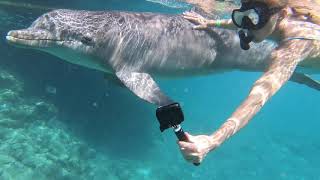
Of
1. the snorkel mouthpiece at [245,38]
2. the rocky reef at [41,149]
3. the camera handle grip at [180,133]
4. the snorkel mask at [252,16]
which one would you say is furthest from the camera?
the rocky reef at [41,149]

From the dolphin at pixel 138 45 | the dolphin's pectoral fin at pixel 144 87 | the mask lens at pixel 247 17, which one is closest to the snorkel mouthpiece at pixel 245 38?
the mask lens at pixel 247 17

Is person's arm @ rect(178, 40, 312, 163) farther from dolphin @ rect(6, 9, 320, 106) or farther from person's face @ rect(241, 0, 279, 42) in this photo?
dolphin @ rect(6, 9, 320, 106)

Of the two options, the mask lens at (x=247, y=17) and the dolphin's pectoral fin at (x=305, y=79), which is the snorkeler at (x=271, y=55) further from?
the dolphin's pectoral fin at (x=305, y=79)

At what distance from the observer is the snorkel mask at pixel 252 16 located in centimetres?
493

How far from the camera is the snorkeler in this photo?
12.2 feet

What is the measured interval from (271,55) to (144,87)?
2.73 metres

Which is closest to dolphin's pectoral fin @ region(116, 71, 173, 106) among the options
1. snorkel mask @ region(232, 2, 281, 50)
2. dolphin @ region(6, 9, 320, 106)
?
dolphin @ region(6, 9, 320, 106)

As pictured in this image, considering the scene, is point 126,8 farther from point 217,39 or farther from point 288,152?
point 217,39

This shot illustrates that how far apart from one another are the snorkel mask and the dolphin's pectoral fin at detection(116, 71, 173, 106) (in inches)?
80.1

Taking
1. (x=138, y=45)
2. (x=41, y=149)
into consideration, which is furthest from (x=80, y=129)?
(x=138, y=45)

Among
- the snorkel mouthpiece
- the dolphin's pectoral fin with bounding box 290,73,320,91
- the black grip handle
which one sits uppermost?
the snorkel mouthpiece

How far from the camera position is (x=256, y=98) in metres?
4.48

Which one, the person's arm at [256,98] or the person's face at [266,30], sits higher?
the person's face at [266,30]

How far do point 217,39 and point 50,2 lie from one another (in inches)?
563
